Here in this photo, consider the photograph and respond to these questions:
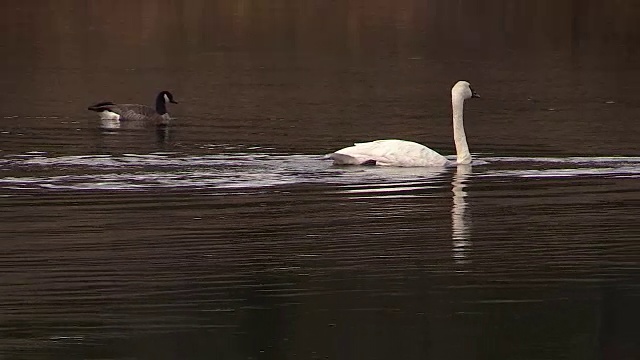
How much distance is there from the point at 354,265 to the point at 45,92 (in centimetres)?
2072

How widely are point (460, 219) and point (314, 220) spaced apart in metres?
1.15

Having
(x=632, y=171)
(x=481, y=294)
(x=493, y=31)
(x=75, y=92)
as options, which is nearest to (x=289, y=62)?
(x=75, y=92)

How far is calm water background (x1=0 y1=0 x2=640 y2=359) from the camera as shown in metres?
9.47

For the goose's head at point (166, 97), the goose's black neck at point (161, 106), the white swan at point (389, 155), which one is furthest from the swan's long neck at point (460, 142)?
the goose's head at point (166, 97)

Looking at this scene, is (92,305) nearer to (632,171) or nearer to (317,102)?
(632,171)

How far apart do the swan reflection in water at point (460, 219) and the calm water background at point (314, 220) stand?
0.05 m

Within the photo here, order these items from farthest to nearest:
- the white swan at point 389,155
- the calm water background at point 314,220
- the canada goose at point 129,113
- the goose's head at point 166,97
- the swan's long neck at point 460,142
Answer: the goose's head at point 166,97 < the canada goose at point 129,113 < the swan's long neck at point 460,142 < the white swan at point 389,155 < the calm water background at point 314,220

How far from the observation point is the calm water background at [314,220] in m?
9.47

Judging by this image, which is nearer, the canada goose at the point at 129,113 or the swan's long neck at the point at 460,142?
the swan's long neck at the point at 460,142

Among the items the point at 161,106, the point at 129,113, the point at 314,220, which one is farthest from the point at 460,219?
the point at 161,106

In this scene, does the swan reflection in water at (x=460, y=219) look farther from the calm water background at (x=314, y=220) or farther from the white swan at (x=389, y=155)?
the white swan at (x=389, y=155)

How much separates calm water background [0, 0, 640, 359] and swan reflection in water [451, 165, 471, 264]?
5 centimetres

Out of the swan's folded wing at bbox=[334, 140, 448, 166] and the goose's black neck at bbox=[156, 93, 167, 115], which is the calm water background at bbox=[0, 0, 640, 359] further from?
the goose's black neck at bbox=[156, 93, 167, 115]

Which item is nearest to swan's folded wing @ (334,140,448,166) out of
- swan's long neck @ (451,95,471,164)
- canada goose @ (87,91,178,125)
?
swan's long neck @ (451,95,471,164)
